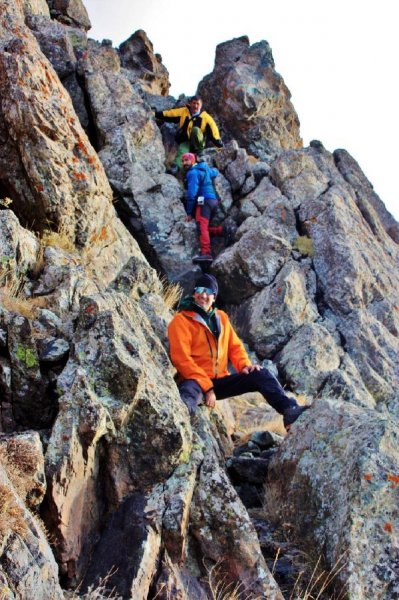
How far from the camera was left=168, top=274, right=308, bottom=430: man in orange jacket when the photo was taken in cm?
918

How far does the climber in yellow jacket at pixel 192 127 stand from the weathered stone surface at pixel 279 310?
730cm

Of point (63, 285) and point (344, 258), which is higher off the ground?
point (63, 285)

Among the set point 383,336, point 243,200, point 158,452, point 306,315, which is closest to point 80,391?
point 158,452

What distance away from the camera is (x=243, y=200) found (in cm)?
1925

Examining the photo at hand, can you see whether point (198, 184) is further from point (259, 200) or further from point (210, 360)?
point (210, 360)

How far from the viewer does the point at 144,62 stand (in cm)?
2892

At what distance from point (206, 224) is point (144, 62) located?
15482mm

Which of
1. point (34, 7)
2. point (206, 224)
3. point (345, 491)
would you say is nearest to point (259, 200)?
point (206, 224)

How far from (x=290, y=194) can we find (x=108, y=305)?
1272 centimetres

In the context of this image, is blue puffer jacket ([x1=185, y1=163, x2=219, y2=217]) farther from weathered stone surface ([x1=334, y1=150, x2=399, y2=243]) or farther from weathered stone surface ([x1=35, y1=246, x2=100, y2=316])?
weathered stone surface ([x1=35, y1=246, x2=100, y2=316])

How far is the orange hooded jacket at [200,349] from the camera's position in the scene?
368 inches

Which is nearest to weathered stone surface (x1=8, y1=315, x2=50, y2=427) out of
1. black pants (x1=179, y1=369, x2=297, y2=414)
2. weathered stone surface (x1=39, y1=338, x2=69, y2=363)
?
weathered stone surface (x1=39, y1=338, x2=69, y2=363)

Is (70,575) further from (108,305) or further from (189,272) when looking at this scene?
(189,272)

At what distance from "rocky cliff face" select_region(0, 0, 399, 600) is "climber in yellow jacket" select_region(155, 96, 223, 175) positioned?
221cm
